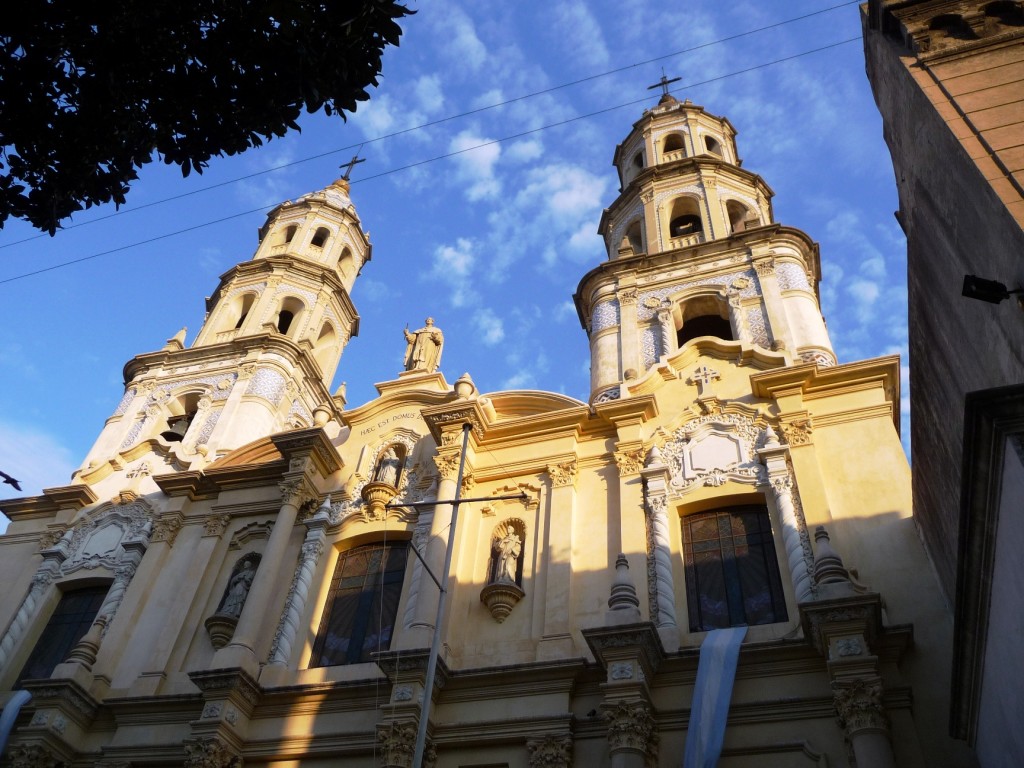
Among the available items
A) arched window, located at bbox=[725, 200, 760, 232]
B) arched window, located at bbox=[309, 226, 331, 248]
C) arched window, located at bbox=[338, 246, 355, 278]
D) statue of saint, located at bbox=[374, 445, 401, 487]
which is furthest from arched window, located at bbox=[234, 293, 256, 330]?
arched window, located at bbox=[725, 200, 760, 232]

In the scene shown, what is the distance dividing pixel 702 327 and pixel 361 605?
10553mm

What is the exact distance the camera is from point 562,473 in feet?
54.5

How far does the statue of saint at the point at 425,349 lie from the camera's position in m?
22.0

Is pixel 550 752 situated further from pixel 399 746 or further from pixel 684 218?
pixel 684 218

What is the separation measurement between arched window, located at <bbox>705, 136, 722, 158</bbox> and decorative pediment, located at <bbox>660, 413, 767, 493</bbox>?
14.4 meters

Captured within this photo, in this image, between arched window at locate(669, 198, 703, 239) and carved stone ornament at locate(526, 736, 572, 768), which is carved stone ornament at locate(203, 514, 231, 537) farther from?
arched window at locate(669, 198, 703, 239)

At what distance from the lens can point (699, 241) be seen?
2308 cm

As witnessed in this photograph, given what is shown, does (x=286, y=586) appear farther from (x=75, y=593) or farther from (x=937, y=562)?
(x=937, y=562)

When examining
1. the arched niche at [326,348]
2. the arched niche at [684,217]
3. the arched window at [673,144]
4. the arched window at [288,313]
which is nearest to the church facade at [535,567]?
the arched niche at [684,217]

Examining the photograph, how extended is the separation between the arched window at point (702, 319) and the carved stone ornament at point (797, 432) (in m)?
5.56

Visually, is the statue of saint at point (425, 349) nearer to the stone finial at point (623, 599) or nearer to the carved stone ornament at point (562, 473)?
the carved stone ornament at point (562, 473)

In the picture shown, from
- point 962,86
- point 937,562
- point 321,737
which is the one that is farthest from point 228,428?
point 962,86

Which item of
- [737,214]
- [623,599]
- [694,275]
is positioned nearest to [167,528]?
[623,599]

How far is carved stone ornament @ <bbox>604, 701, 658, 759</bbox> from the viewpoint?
11.6 metres
